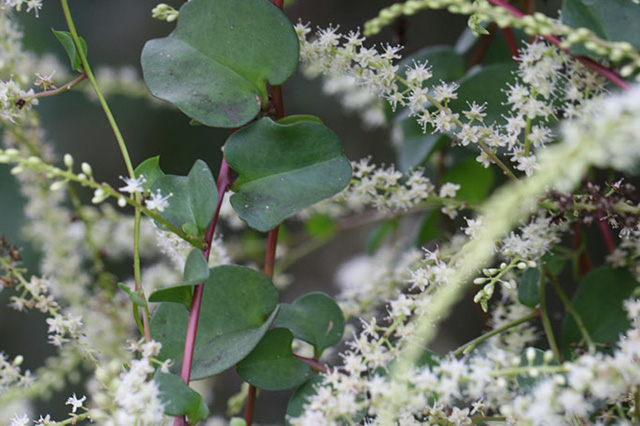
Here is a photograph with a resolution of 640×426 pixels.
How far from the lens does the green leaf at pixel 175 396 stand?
36 centimetres

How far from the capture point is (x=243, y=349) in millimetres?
421

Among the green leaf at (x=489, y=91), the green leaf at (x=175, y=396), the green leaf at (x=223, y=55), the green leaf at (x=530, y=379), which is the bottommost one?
the green leaf at (x=175, y=396)

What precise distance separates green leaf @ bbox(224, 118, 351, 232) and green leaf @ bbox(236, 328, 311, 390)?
87 millimetres

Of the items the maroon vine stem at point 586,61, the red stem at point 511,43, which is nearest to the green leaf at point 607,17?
the maroon vine stem at point 586,61

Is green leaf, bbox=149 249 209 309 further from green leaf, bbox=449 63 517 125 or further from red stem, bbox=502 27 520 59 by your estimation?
red stem, bbox=502 27 520 59

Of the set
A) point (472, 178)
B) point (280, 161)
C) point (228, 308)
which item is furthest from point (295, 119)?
point (472, 178)

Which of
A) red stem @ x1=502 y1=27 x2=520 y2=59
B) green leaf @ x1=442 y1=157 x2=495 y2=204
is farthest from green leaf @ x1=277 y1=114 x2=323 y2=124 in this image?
green leaf @ x1=442 y1=157 x2=495 y2=204

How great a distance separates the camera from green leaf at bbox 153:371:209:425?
36 centimetres

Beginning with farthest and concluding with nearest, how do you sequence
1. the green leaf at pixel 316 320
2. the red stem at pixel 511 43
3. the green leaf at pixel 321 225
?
the green leaf at pixel 321 225 → the red stem at pixel 511 43 → the green leaf at pixel 316 320

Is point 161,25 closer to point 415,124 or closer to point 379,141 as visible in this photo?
point 379,141

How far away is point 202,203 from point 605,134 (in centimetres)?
25

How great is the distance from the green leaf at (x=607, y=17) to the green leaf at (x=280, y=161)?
0.56 feet

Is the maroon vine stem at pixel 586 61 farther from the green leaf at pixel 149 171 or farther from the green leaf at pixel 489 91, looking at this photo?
the green leaf at pixel 149 171

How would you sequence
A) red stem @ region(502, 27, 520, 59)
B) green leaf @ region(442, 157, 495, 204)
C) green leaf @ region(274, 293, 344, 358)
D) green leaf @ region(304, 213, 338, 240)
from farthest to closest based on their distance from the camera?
green leaf @ region(304, 213, 338, 240) → green leaf @ region(442, 157, 495, 204) → red stem @ region(502, 27, 520, 59) → green leaf @ region(274, 293, 344, 358)
